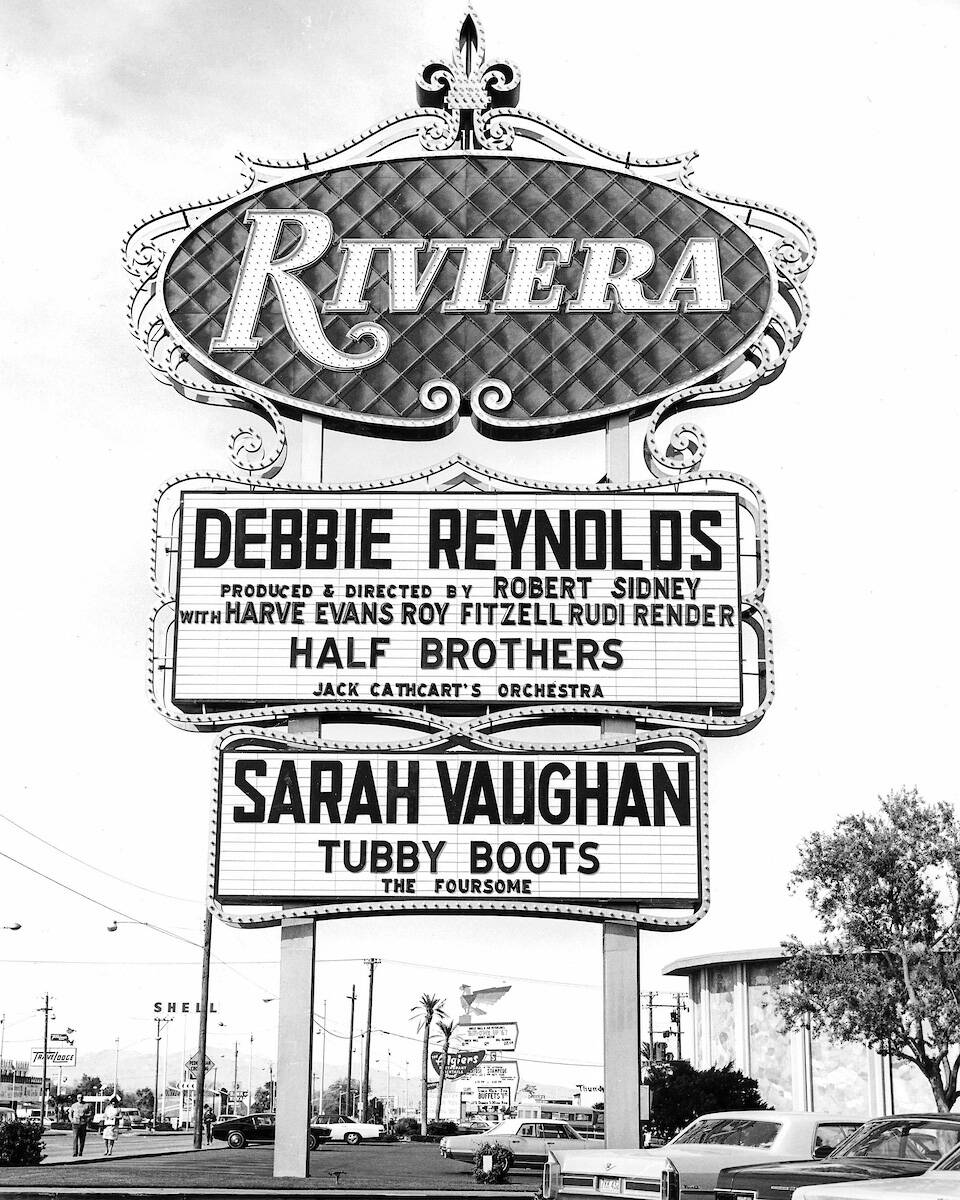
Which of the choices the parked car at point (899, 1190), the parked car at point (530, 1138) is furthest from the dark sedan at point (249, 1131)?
the parked car at point (899, 1190)

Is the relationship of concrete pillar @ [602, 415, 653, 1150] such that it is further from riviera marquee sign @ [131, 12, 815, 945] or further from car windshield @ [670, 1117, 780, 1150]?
car windshield @ [670, 1117, 780, 1150]

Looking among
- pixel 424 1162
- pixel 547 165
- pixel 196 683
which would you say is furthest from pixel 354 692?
pixel 424 1162

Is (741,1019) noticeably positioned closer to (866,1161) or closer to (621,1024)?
(621,1024)

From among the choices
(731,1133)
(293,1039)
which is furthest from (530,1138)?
(731,1133)

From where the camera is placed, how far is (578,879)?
17.0 m

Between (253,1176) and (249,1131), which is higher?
(253,1176)

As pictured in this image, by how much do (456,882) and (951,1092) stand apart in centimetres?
1956

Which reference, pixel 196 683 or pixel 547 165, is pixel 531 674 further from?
pixel 547 165

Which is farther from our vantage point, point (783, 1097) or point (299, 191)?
point (783, 1097)

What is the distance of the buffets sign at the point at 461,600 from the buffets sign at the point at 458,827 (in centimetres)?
63

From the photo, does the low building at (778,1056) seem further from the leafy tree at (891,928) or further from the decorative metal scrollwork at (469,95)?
the decorative metal scrollwork at (469,95)

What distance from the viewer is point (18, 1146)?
28.4 m

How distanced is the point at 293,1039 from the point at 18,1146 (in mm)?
14285

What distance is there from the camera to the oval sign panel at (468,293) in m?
19.1
